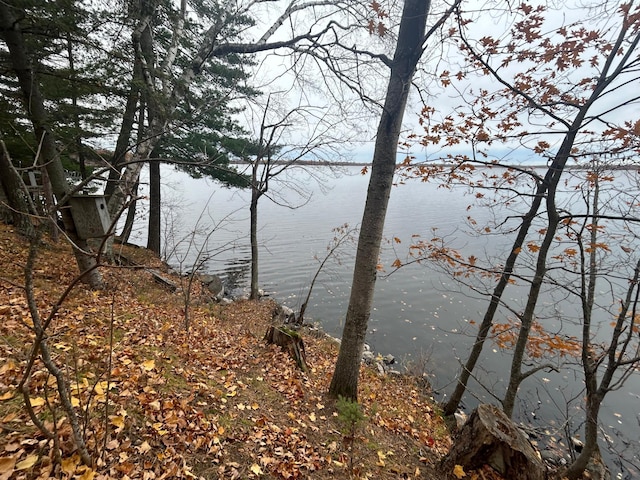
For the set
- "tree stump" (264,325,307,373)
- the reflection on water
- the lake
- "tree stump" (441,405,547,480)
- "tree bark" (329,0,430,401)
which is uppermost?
"tree bark" (329,0,430,401)

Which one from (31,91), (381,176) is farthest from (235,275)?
(381,176)

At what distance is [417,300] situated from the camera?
11.5m

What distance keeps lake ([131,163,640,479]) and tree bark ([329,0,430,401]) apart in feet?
4.98

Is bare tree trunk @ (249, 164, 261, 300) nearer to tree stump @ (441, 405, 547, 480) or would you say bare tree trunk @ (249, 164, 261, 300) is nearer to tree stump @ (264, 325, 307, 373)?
Result: tree stump @ (264, 325, 307, 373)

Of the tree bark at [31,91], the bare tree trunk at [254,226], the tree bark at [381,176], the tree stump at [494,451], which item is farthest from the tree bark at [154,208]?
the tree stump at [494,451]

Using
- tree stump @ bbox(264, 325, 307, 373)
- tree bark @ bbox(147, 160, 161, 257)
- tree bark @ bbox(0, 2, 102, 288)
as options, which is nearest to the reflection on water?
tree bark @ bbox(147, 160, 161, 257)

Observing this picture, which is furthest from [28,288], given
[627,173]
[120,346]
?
[627,173]

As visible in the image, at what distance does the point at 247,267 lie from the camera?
15641mm

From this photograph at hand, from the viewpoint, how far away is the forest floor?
213cm

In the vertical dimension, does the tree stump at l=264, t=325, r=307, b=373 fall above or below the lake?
above

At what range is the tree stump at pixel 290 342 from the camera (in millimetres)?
5296

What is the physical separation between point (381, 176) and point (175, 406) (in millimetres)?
3208

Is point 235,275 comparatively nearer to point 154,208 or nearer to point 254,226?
point 154,208

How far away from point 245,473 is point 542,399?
26.2 ft
